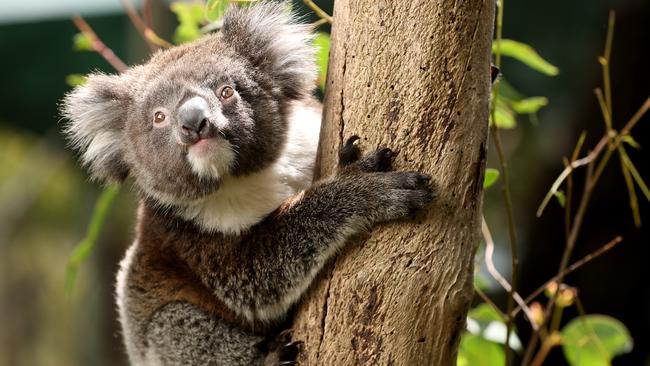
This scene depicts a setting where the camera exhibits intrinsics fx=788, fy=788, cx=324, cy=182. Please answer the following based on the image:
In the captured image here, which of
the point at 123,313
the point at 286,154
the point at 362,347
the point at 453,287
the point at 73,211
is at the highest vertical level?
the point at 286,154

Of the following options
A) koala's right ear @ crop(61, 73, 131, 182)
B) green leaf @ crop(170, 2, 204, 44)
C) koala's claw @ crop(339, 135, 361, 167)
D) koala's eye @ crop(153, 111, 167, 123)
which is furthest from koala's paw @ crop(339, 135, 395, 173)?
green leaf @ crop(170, 2, 204, 44)

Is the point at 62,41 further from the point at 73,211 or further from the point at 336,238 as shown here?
the point at 336,238

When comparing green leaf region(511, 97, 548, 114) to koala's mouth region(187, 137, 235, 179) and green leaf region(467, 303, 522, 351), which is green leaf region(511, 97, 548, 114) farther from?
koala's mouth region(187, 137, 235, 179)

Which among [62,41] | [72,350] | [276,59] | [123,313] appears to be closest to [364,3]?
[276,59]

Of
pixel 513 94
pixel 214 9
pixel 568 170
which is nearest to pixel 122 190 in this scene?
pixel 214 9

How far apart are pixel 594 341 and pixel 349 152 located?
155cm

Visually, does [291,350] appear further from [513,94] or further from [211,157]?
[513,94]

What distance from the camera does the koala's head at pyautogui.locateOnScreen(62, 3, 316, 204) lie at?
3.26m

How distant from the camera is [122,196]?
902 cm

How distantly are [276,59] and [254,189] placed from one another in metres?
0.61

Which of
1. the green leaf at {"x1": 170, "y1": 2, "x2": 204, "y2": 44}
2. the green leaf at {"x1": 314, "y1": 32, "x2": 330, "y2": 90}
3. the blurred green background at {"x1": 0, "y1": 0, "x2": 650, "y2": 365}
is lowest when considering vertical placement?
the blurred green background at {"x1": 0, "y1": 0, "x2": 650, "y2": 365}

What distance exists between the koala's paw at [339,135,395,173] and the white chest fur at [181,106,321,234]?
639mm

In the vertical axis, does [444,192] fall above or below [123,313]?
above

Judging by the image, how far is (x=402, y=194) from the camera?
2.70m
